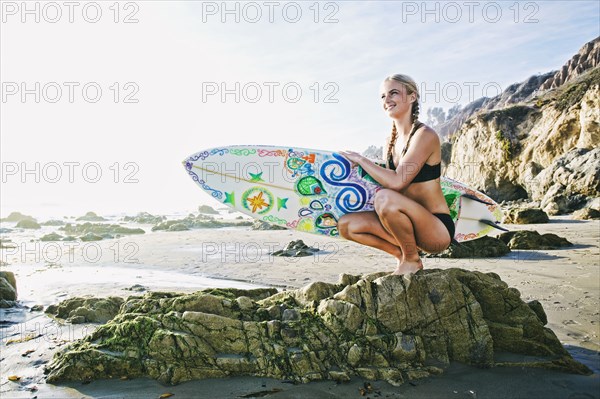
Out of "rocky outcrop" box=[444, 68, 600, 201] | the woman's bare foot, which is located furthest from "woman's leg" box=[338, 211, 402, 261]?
"rocky outcrop" box=[444, 68, 600, 201]

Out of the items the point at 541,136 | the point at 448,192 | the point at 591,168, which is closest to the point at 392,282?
the point at 448,192

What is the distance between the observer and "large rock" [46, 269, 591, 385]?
2.91 metres

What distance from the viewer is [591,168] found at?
1653 cm

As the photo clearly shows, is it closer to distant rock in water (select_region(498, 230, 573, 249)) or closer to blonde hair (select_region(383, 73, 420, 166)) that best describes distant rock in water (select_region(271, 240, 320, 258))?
distant rock in water (select_region(498, 230, 573, 249))

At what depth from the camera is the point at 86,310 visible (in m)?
4.55

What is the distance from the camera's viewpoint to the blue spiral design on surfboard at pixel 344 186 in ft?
12.3

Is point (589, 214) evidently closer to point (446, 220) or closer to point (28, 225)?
point (446, 220)

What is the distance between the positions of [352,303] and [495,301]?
129 centimetres

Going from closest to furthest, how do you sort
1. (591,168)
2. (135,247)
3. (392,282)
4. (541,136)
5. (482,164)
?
1. (392,282)
2. (135,247)
3. (591,168)
4. (541,136)
5. (482,164)

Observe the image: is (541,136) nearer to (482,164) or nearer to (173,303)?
(482,164)

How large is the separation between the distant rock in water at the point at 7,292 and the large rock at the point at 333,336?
8.86ft

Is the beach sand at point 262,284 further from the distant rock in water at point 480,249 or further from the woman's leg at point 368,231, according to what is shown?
the woman's leg at point 368,231

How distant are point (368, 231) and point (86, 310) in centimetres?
350

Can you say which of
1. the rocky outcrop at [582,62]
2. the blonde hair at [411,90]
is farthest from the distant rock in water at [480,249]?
the rocky outcrop at [582,62]
